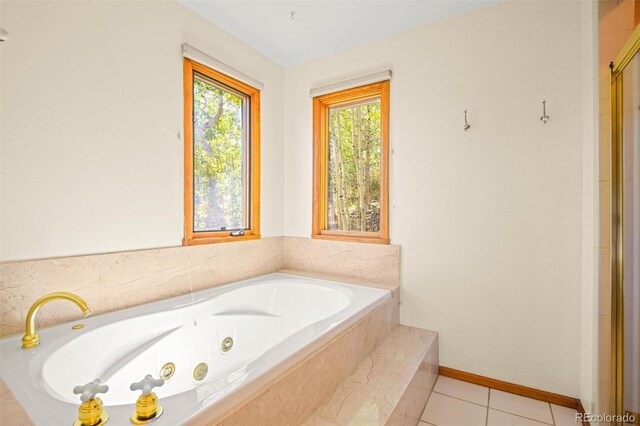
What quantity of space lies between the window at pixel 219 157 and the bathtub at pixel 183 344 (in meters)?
0.48

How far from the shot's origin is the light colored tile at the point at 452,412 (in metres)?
1.60

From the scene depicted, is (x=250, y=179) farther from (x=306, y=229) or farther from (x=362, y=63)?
(x=362, y=63)

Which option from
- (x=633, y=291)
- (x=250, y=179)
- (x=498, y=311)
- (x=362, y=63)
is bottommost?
(x=498, y=311)

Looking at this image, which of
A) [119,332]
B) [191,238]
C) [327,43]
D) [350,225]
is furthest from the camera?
[350,225]

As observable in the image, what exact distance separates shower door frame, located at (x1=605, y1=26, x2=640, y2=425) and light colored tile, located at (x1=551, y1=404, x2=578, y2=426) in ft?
1.31

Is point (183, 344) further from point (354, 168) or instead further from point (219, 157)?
point (354, 168)

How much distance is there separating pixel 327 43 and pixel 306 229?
1.56m

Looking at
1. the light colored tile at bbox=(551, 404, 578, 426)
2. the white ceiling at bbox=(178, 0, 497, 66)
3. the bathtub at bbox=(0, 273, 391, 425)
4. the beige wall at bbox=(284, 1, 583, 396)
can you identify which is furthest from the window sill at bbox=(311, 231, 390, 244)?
the white ceiling at bbox=(178, 0, 497, 66)

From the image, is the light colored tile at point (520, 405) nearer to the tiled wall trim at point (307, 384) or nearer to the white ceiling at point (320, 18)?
the tiled wall trim at point (307, 384)

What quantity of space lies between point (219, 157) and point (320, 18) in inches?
48.5

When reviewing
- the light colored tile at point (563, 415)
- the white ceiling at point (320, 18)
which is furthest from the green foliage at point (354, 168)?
the light colored tile at point (563, 415)

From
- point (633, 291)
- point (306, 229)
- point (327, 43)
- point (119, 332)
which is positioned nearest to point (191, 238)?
point (119, 332)

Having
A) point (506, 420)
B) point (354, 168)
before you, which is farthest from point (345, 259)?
point (506, 420)

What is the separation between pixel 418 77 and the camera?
2.19 metres
